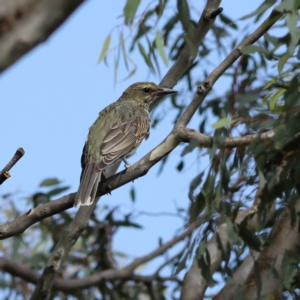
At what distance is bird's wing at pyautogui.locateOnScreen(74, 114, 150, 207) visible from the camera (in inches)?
170

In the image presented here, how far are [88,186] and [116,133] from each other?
115cm

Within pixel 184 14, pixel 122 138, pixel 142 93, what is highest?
pixel 142 93

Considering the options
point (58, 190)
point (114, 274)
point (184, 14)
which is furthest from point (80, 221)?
point (184, 14)

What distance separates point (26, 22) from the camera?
147 centimetres

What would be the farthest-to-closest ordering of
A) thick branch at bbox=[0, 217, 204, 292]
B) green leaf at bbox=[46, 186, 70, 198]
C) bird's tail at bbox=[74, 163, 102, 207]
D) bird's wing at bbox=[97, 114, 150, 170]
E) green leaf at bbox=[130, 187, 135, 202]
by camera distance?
green leaf at bbox=[130, 187, 135, 202]
green leaf at bbox=[46, 186, 70, 198]
bird's wing at bbox=[97, 114, 150, 170]
bird's tail at bbox=[74, 163, 102, 207]
thick branch at bbox=[0, 217, 204, 292]

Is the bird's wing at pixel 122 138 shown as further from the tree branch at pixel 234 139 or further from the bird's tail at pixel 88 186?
the tree branch at pixel 234 139

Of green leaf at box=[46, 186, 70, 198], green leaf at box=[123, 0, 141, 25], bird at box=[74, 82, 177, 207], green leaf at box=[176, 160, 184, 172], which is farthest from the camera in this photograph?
green leaf at box=[176, 160, 184, 172]

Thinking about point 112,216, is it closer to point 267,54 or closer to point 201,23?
point 201,23

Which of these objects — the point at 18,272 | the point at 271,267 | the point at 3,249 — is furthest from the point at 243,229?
the point at 3,249

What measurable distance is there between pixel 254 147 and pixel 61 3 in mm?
1895

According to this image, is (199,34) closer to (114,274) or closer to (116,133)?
(116,133)

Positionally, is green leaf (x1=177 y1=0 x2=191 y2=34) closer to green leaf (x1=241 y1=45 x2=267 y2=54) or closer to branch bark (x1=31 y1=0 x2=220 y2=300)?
green leaf (x1=241 y1=45 x2=267 y2=54)

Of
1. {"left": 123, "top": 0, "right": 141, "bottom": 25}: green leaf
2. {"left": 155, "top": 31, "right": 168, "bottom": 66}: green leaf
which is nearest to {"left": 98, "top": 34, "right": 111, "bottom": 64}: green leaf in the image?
{"left": 155, "top": 31, "right": 168, "bottom": 66}: green leaf

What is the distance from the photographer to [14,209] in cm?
556
